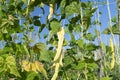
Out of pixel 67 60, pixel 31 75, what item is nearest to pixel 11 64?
pixel 31 75

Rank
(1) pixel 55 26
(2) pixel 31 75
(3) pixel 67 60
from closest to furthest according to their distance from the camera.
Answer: (1) pixel 55 26
(2) pixel 31 75
(3) pixel 67 60

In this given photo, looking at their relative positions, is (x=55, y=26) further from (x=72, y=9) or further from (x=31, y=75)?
(x=31, y=75)

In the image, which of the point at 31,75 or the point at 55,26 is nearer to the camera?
the point at 55,26

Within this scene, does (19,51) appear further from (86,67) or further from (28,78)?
(86,67)

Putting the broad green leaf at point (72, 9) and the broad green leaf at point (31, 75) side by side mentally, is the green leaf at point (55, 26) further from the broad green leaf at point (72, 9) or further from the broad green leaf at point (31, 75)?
the broad green leaf at point (31, 75)

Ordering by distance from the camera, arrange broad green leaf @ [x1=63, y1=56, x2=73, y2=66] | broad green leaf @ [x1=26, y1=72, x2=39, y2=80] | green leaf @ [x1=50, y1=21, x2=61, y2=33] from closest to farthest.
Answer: green leaf @ [x1=50, y1=21, x2=61, y2=33]
broad green leaf @ [x1=26, y1=72, x2=39, y2=80]
broad green leaf @ [x1=63, y1=56, x2=73, y2=66]

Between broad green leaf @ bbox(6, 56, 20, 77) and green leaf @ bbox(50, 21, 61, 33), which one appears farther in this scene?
broad green leaf @ bbox(6, 56, 20, 77)

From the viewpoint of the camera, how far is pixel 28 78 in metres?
1.33

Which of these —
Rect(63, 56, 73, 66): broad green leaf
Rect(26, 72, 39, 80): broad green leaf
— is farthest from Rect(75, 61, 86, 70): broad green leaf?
Rect(26, 72, 39, 80): broad green leaf

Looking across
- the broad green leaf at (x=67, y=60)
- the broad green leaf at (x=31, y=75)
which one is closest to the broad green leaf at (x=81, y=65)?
the broad green leaf at (x=67, y=60)

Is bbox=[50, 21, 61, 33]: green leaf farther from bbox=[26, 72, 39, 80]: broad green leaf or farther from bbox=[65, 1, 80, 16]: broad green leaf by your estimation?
bbox=[26, 72, 39, 80]: broad green leaf

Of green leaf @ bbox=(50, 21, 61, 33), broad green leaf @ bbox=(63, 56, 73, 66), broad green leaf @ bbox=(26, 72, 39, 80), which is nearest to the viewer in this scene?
green leaf @ bbox=(50, 21, 61, 33)

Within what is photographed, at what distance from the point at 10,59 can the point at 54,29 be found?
0.35m

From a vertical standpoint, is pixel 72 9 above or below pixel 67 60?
above
